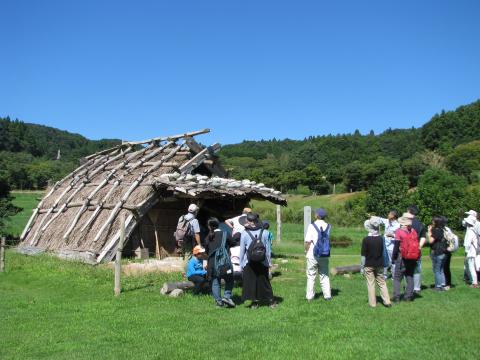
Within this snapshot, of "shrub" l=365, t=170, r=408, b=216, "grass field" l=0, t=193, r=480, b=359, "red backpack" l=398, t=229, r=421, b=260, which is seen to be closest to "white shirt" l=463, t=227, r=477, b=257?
"grass field" l=0, t=193, r=480, b=359

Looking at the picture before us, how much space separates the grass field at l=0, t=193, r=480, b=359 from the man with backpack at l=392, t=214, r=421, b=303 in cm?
40

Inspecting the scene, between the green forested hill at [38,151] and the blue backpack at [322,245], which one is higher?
the green forested hill at [38,151]

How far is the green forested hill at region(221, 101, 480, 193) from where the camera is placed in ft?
233

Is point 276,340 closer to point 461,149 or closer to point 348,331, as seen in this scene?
point 348,331

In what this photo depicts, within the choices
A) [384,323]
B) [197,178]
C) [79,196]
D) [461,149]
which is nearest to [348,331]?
[384,323]

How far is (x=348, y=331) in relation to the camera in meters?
7.26

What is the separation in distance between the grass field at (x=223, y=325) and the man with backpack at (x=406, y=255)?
0.40 meters

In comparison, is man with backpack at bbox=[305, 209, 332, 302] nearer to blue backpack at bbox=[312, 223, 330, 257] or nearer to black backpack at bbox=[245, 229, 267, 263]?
blue backpack at bbox=[312, 223, 330, 257]

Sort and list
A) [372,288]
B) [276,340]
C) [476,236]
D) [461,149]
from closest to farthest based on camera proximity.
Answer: [276,340] < [372,288] < [476,236] < [461,149]

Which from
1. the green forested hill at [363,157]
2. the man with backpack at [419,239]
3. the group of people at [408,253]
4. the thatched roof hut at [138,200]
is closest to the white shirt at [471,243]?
the group of people at [408,253]

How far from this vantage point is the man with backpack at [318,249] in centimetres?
948

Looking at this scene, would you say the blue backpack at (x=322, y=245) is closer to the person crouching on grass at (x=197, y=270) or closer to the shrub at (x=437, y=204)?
the person crouching on grass at (x=197, y=270)

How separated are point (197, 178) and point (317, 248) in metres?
6.78

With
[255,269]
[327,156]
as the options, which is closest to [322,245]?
[255,269]
